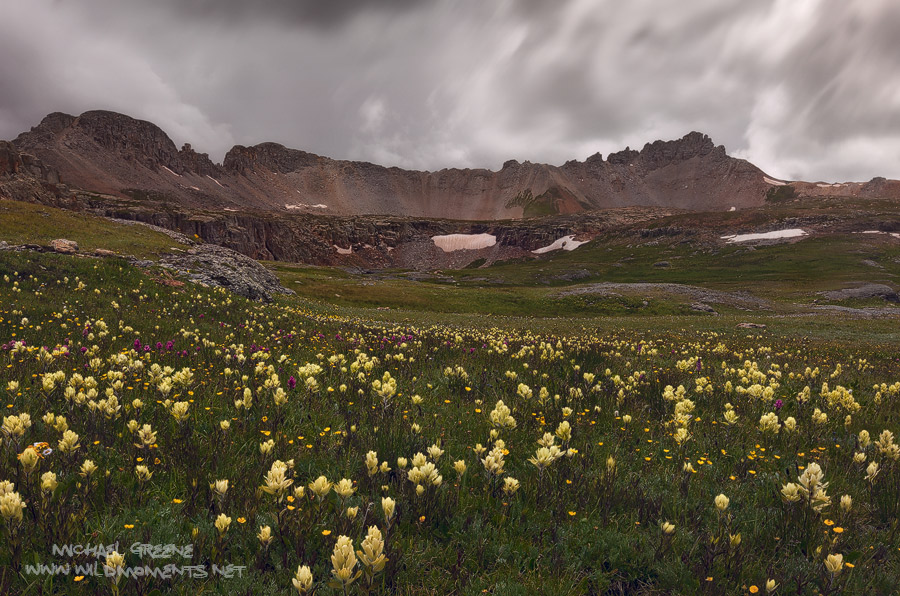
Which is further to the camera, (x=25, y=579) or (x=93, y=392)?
(x=93, y=392)

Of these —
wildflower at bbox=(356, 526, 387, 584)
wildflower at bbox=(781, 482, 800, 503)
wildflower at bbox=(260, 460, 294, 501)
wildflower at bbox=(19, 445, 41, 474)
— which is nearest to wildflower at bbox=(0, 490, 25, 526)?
wildflower at bbox=(19, 445, 41, 474)

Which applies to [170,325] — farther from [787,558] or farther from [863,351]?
[863,351]

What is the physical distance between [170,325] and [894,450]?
586 inches

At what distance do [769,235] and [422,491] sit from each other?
7225 inches

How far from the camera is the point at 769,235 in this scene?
475 ft

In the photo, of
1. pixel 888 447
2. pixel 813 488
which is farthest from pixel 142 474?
pixel 888 447

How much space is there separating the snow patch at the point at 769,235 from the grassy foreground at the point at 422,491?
170656 mm

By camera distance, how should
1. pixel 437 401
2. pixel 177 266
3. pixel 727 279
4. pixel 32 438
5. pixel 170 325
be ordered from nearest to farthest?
pixel 32 438 → pixel 437 401 → pixel 170 325 → pixel 177 266 → pixel 727 279

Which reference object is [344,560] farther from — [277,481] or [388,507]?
[277,481]

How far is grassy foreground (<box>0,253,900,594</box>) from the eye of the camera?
2.76 m

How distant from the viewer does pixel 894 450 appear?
4363 millimetres

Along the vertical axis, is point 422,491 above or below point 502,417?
below

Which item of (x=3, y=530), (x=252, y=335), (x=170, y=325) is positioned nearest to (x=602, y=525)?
(x=3, y=530)

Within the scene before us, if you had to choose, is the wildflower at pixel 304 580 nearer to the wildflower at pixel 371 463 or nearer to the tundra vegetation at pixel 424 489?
the tundra vegetation at pixel 424 489
